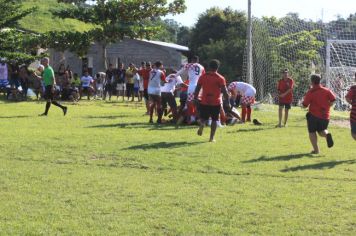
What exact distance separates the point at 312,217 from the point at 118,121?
1159cm

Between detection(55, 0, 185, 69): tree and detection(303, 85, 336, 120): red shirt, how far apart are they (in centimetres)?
1995

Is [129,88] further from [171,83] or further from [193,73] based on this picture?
[193,73]

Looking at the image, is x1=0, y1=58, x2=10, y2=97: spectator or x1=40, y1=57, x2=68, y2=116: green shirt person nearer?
x1=40, y1=57, x2=68, y2=116: green shirt person

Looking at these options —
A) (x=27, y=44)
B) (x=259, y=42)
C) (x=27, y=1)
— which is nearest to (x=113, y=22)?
(x=27, y=44)

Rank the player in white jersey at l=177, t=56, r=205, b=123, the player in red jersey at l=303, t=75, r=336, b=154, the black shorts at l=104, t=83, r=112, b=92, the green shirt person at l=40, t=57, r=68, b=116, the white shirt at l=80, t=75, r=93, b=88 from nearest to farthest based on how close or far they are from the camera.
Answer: the player in red jersey at l=303, t=75, r=336, b=154 < the player in white jersey at l=177, t=56, r=205, b=123 < the green shirt person at l=40, t=57, r=68, b=116 < the white shirt at l=80, t=75, r=93, b=88 < the black shorts at l=104, t=83, r=112, b=92

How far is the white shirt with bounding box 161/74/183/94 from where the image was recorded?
16797 millimetres

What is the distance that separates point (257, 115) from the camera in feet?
70.8

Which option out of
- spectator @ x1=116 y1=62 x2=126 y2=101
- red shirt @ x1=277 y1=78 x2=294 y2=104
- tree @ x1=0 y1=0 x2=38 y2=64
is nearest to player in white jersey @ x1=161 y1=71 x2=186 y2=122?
red shirt @ x1=277 y1=78 x2=294 y2=104

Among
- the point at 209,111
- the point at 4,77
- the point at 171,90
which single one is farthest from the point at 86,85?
the point at 209,111

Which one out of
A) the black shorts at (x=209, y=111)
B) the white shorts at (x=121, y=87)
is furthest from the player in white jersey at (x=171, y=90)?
the white shorts at (x=121, y=87)

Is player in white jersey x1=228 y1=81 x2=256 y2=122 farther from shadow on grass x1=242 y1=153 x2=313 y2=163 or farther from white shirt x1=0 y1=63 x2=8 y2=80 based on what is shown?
white shirt x1=0 y1=63 x2=8 y2=80

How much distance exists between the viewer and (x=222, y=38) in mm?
58719

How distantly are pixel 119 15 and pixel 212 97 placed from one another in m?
19.3

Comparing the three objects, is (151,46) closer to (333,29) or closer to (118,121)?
(333,29)
